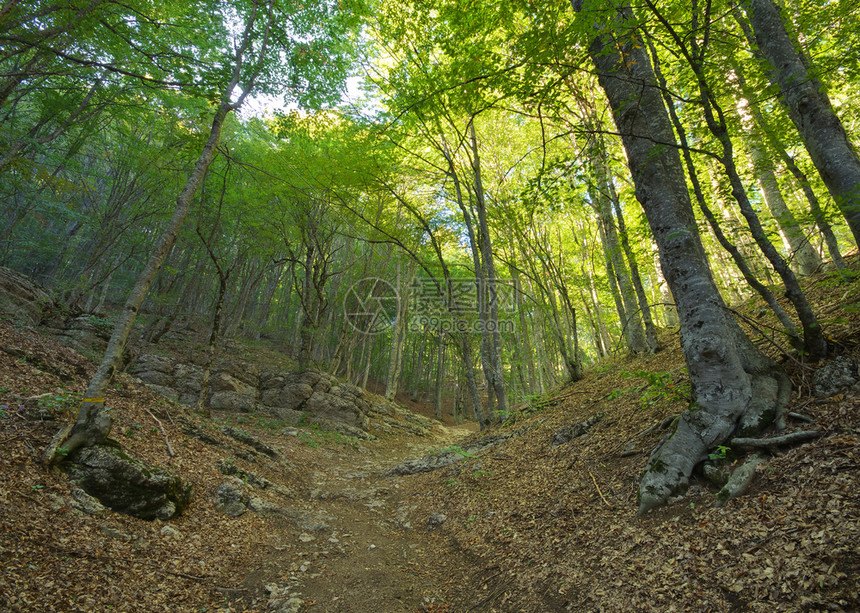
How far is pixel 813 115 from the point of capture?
356cm

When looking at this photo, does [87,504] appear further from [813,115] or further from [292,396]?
[292,396]

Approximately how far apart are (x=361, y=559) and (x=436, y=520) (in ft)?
4.11

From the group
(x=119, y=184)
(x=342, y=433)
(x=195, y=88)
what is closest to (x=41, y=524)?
(x=195, y=88)

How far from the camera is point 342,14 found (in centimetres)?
746

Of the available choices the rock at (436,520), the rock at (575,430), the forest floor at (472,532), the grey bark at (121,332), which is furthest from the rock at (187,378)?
the rock at (575,430)

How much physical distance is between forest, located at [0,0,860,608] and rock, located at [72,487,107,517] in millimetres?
469

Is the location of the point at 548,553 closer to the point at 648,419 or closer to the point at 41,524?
the point at 648,419

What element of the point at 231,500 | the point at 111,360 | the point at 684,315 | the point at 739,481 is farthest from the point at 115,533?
the point at 684,315

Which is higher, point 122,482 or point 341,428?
point 122,482

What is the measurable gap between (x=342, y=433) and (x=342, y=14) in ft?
39.2

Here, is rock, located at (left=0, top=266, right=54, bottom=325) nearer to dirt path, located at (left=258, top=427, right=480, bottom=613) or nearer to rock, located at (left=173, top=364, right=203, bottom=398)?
rock, located at (left=173, top=364, right=203, bottom=398)

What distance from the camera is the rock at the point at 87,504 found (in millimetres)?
3107

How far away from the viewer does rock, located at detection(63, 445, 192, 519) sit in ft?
11.1

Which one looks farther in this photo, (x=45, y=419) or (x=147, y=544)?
(x=45, y=419)
